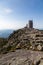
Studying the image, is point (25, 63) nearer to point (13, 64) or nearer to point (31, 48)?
point (13, 64)

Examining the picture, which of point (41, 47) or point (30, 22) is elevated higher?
point (30, 22)

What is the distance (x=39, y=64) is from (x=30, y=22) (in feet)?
178

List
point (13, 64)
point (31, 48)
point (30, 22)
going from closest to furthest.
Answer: point (13, 64)
point (31, 48)
point (30, 22)

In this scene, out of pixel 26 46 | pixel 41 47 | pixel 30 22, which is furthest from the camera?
pixel 30 22

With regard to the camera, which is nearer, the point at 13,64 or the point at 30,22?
the point at 13,64

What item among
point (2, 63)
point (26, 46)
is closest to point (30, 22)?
point (26, 46)

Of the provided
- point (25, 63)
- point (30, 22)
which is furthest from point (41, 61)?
point (30, 22)

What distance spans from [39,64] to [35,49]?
20.2 feet

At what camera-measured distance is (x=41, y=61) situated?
1188 centimetres

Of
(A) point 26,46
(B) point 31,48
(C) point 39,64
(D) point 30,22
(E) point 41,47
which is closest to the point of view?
(C) point 39,64

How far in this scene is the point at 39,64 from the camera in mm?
11188

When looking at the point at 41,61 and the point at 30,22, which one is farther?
the point at 30,22

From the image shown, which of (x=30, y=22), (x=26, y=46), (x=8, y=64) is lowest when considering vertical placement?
(x=8, y=64)

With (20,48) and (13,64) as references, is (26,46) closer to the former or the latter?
(20,48)
